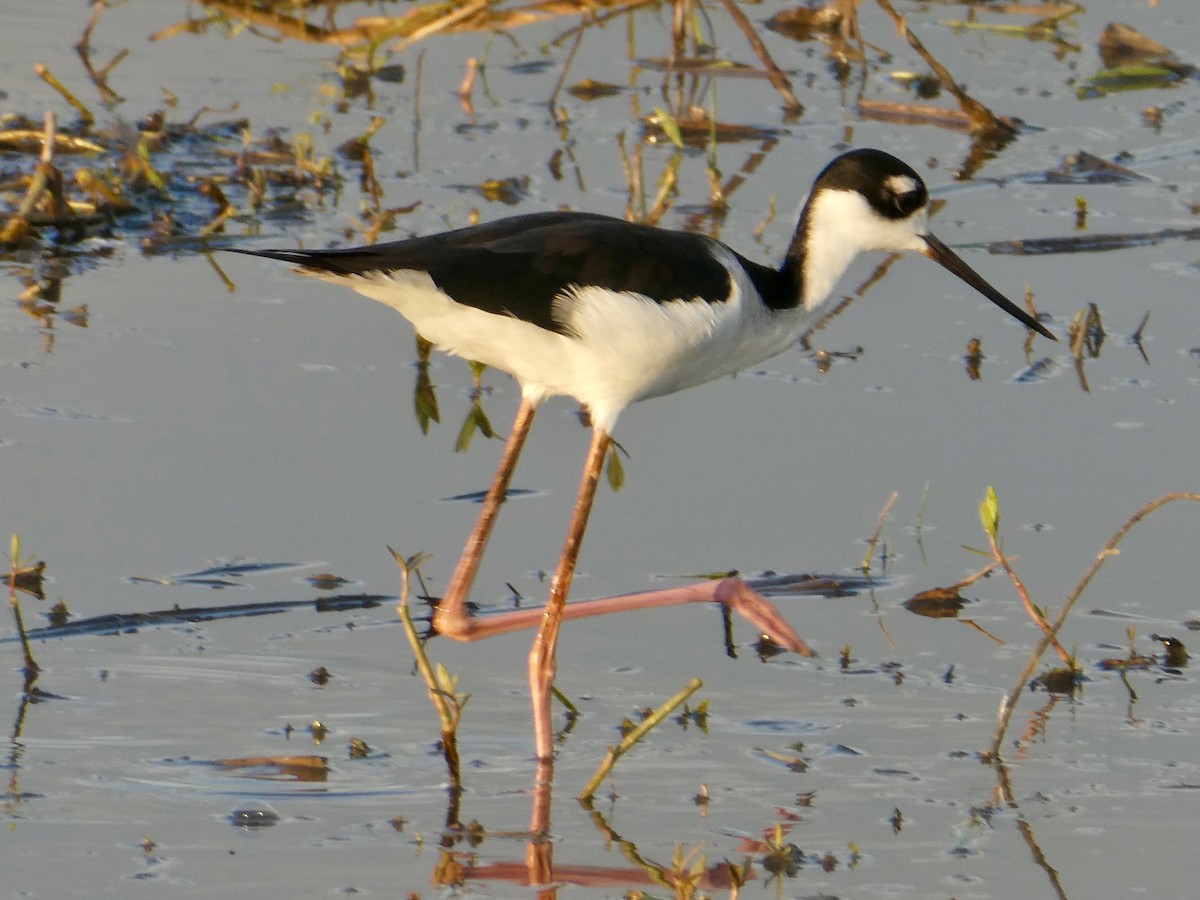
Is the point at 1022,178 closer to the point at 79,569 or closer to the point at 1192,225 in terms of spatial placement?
the point at 1192,225

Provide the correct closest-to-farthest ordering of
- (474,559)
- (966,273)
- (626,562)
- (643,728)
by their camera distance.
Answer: (643,728)
(474,559)
(626,562)
(966,273)

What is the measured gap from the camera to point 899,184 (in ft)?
14.9

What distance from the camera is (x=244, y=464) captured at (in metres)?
4.95

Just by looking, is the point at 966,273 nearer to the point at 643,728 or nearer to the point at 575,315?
the point at 575,315

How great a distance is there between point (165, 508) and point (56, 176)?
82.3 inches

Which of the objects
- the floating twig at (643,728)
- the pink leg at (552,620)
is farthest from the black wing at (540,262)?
the floating twig at (643,728)

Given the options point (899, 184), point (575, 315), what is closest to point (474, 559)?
point (575, 315)

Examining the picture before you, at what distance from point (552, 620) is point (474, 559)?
1.17 feet

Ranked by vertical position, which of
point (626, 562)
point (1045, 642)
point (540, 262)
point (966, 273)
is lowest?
point (626, 562)

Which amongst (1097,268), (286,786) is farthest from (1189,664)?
(1097,268)

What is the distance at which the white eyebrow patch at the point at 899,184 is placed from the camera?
14.9ft

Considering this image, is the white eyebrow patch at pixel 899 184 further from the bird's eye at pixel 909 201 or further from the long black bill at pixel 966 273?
the long black bill at pixel 966 273

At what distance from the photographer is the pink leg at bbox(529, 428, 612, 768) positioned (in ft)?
12.4

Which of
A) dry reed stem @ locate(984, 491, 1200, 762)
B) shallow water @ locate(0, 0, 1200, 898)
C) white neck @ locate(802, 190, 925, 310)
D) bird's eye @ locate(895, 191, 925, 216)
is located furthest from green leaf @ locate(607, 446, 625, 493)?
dry reed stem @ locate(984, 491, 1200, 762)
